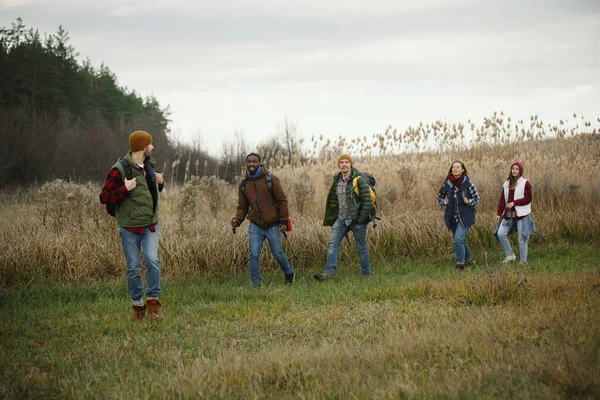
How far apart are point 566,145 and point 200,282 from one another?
1633cm

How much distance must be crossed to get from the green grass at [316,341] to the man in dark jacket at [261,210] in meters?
0.66

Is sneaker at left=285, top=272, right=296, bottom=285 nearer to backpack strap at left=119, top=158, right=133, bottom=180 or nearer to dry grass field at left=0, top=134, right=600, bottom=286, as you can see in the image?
dry grass field at left=0, top=134, right=600, bottom=286

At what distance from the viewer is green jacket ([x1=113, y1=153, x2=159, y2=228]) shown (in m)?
6.61

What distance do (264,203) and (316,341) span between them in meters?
A: 3.71

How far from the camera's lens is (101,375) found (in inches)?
184

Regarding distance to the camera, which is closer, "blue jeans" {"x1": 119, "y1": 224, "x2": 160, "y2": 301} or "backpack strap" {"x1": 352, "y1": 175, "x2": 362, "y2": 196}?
"blue jeans" {"x1": 119, "y1": 224, "x2": 160, "y2": 301}

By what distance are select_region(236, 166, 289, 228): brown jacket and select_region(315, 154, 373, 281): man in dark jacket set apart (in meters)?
1.21

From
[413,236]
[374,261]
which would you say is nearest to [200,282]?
[374,261]

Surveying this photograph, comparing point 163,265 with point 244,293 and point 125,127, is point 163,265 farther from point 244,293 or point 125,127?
point 125,127

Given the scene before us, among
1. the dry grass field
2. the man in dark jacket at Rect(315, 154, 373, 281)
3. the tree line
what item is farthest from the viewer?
the tree line

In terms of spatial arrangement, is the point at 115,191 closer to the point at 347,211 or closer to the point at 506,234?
the point at 347,211

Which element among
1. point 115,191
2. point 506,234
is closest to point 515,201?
point 506,234

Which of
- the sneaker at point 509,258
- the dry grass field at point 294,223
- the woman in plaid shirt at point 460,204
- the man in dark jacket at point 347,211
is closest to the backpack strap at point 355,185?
the man in dark jacket at point 347,211

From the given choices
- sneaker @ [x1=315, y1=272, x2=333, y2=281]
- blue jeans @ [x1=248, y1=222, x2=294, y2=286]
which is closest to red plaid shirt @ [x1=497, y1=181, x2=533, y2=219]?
sneaker @ [x1=315, y1=272, x2=333, y2=281]
